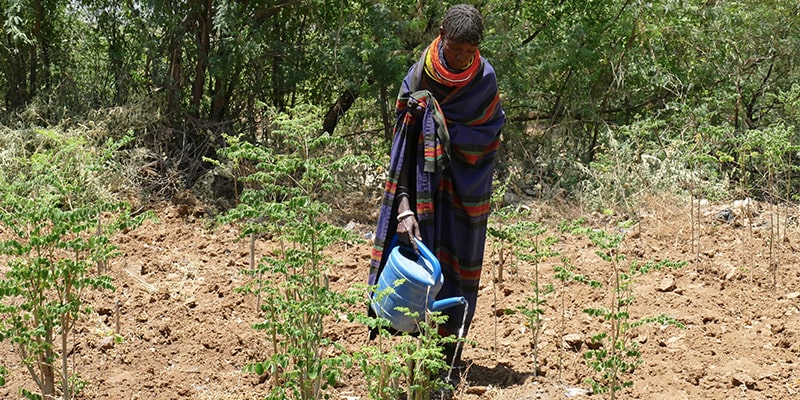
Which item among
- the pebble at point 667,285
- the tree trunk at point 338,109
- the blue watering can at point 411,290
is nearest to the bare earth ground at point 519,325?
the pebble at point 667,285

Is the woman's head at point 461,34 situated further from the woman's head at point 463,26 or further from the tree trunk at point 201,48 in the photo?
the tree trunk at point 201,48

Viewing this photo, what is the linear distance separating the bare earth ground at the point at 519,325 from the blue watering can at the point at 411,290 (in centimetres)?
58

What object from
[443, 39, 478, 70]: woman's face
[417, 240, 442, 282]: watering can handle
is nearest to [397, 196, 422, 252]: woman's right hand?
[417, 240, 442, 282]: watering can handle

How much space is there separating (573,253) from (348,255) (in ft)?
4.83

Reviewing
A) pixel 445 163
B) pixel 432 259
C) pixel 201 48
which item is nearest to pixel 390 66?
pixel 201 48

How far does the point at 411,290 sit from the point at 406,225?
15.6 inches

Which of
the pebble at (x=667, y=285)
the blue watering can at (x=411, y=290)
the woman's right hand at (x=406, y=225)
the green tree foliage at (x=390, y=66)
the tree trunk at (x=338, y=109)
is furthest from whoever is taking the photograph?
the tree trunk at (x=338, y=109)

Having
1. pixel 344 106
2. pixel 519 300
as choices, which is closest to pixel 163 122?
pixel 344 106

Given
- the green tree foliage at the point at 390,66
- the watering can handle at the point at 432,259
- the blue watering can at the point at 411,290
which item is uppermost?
the green tree foliage at the point at 390,66

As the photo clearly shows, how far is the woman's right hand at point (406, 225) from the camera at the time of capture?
3568 mm

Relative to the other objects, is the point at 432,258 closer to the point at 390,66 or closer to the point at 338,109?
the point at 390,66

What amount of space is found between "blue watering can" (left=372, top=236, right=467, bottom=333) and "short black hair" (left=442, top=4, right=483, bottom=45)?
792 mm

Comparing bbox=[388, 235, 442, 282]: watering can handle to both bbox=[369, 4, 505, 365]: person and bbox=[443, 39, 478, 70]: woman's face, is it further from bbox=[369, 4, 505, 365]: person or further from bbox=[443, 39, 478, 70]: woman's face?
bbox=[443, 39, 478, 70]: woman's face

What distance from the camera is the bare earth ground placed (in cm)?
393
